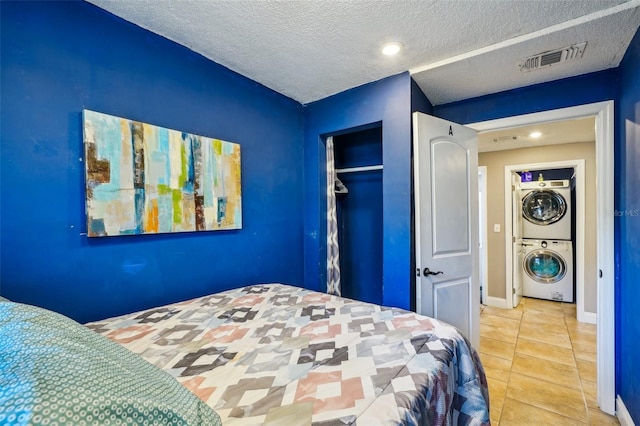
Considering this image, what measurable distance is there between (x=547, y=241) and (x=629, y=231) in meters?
3.24

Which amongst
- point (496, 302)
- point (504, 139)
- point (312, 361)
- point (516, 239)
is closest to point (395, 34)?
point (312, 361)

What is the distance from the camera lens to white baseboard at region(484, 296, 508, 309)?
13.0ft

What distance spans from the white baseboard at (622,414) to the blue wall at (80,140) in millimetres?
2653

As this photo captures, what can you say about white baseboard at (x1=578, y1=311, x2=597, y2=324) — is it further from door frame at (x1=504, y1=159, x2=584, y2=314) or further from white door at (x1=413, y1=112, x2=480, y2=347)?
white door at (x1=413, y1=112, x2=480, y2=347)

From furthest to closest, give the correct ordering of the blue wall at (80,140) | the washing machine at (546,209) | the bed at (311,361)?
1. the washing machine at (546,209)
2. the blue wall at (80,140)
3. the bed at (311,361)

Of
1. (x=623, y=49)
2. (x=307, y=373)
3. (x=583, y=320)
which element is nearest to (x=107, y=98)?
(x=307, y=373)

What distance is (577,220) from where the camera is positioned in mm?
3627

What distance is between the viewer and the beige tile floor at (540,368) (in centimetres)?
185

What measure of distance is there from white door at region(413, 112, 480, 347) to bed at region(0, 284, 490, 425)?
72cm

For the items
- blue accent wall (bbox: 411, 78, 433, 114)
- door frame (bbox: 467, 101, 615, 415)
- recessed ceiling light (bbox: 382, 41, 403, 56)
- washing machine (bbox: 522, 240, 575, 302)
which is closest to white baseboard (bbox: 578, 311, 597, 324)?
washing machine (bbox: 522, 240, 575, 302)

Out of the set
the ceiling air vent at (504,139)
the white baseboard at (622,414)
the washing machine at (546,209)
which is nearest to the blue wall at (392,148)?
the white baseboard at (622,414)

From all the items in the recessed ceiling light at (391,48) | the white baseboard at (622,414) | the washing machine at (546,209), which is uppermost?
the recessed ceiling light at (391,48)

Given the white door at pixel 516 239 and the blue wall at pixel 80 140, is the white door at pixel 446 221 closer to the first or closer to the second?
the blue wall at pixel 80 140

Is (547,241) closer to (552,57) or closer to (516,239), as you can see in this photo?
(516,239)
